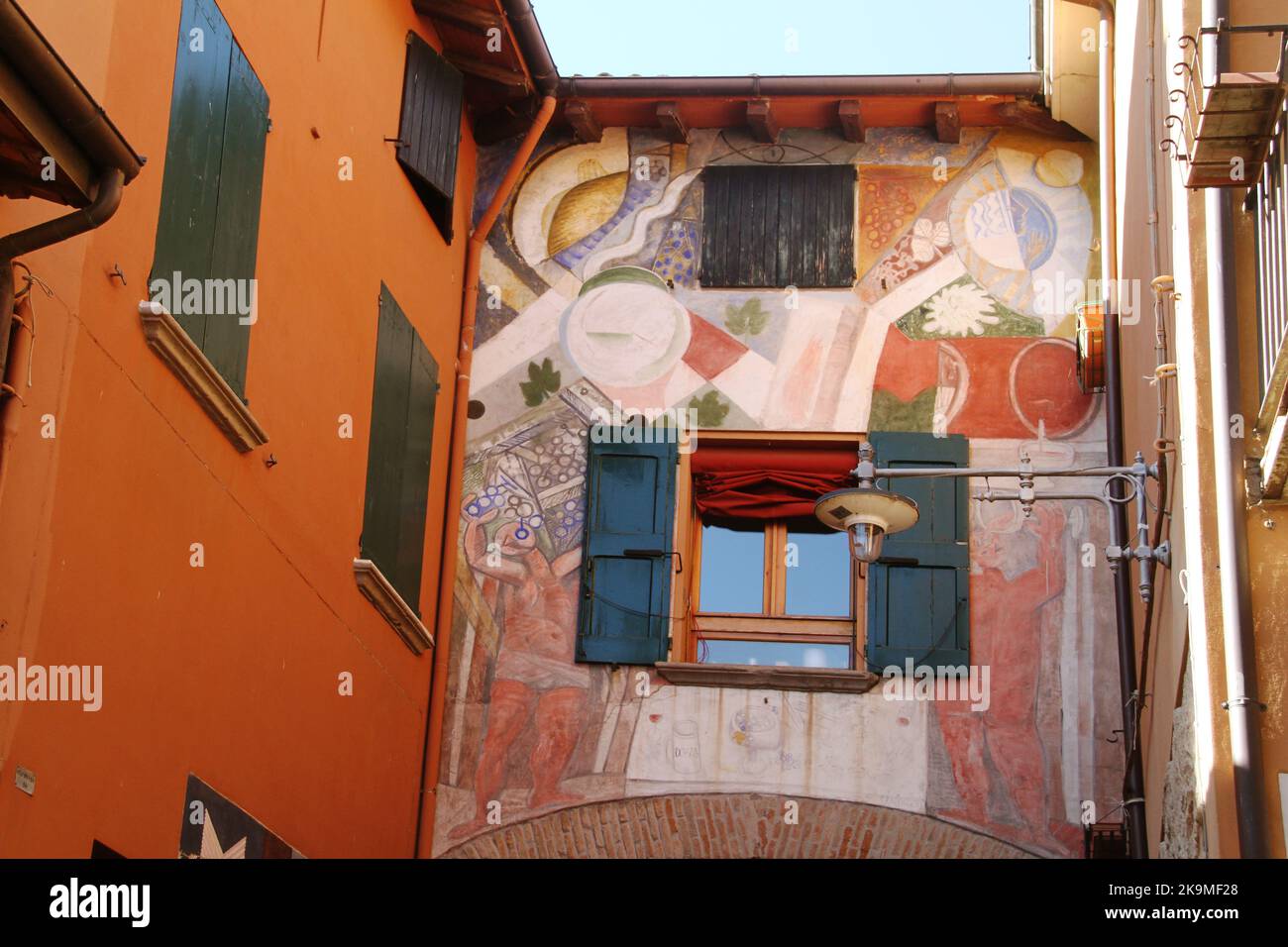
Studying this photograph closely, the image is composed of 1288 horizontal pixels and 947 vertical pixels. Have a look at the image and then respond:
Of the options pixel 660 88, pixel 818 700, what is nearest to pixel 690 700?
pixel 818 700

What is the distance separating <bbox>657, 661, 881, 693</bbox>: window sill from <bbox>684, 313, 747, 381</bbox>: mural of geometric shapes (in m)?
1.88

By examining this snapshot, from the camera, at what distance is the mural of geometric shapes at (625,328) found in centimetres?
1222

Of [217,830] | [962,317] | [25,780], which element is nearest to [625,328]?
[962,317]

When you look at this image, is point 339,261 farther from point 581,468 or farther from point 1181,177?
point 1181,177

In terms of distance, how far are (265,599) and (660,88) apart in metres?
5.12

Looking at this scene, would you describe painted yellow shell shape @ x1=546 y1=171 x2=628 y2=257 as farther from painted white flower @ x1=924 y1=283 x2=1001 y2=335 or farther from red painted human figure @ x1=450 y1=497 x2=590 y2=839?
painted white flower @ x1=924 y1=283 x2=1001 y2=335

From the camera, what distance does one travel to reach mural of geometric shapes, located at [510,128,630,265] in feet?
41.5

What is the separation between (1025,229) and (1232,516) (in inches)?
219

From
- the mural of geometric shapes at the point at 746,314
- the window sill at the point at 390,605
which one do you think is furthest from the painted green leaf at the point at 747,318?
the window sill at the point at 390,605

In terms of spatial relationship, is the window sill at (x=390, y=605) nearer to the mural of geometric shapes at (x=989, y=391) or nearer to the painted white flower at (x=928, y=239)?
the mural of geometric shapes at (x=989, y=391)

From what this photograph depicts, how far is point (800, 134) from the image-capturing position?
12.9 m

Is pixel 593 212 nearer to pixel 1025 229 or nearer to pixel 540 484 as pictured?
pixel 540 484

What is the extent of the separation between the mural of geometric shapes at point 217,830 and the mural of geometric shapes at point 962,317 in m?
5.33

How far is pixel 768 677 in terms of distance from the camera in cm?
1124
